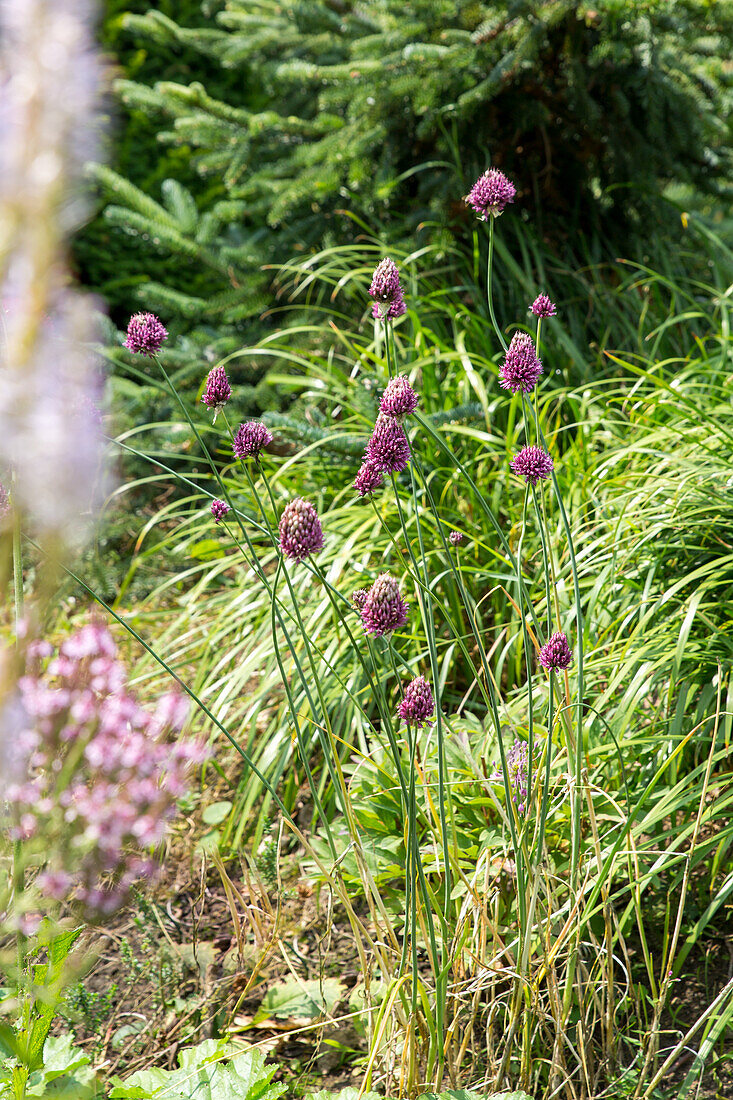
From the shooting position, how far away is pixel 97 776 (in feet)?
5.08

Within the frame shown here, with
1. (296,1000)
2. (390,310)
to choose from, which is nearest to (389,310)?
(390,310)

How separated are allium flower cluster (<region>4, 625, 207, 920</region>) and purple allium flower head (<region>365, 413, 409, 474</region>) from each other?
0.51m

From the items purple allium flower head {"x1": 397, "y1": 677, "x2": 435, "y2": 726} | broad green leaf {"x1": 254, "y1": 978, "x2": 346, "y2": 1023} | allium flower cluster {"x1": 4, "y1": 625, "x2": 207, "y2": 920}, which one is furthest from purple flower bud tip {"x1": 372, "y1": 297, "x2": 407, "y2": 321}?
broad green leaf {"x1": 254, "y1": 978, "x2": 346, "y2": 1023}

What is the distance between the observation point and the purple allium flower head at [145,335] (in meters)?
1.16

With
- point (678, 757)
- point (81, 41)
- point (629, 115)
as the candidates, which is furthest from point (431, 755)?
point (629, 115)

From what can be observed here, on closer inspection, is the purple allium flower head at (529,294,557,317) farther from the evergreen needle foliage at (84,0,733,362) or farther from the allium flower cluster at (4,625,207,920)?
the evergreen needle foliage at (84,0,733,362)

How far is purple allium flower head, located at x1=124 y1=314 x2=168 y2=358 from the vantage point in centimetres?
116

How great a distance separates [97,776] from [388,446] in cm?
91

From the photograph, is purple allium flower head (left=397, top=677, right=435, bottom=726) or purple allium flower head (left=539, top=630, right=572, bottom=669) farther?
purple allium flower head (left=539, top=630, right=572, bottom=669)

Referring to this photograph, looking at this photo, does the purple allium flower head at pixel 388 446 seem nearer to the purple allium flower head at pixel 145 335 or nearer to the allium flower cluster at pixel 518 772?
the purple allium flower head at pixel 145 335

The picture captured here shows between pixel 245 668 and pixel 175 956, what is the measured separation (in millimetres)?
666

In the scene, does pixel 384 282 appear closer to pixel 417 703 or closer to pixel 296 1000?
pixel 417 703

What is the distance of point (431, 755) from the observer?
5.32ft

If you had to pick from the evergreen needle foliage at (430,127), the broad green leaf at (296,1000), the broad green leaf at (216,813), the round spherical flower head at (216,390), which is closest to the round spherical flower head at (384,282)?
the round spherical flower head at (216,390)
